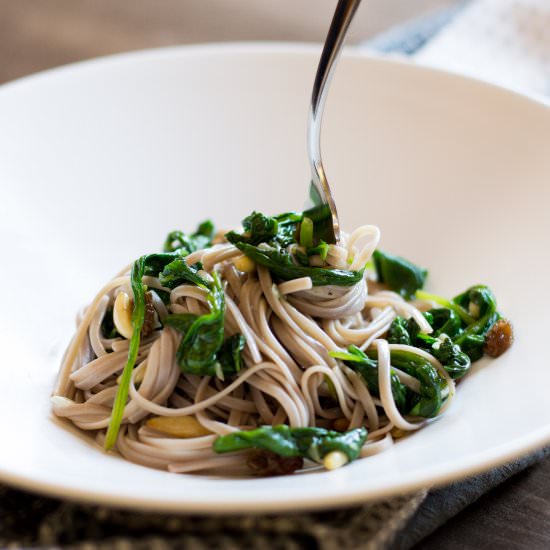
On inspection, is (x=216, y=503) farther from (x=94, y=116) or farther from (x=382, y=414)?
(x=94, y=116)

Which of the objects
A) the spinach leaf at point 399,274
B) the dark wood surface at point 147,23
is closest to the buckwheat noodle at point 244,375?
the spinach leaf at point 399,274

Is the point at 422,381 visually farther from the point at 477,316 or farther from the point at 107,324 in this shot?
the point at 107,324

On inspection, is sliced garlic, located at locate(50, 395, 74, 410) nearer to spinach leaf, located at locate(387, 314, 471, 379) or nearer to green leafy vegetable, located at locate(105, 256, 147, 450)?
green leafy vegetable, located at locate(105, 256, 147, 450)

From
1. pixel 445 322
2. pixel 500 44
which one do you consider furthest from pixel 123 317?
pixel 500 44

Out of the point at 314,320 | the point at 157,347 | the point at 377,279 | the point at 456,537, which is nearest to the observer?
the point at 456,537

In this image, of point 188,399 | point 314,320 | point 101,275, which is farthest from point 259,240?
point 101,275
